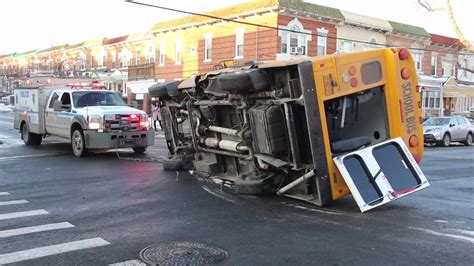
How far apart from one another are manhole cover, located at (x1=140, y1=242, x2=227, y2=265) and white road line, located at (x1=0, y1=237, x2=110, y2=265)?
2.17 feet

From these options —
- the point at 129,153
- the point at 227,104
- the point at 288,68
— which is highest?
the point at 288,68

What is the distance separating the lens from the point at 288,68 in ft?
24.7

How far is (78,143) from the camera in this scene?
1483 centimetres

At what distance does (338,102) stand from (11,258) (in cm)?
502

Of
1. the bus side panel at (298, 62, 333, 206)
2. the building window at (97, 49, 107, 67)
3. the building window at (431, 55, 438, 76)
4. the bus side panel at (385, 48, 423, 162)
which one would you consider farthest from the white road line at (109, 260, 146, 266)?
the building window at (97, 49, 107, 67)

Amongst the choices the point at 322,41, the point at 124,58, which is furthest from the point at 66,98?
the point at 124,58

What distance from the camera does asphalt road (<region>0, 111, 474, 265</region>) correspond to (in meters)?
5.20

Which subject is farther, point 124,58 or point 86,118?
point 124,58

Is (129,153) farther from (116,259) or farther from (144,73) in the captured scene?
(144,73)

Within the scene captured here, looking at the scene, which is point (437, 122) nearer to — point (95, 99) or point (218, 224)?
point (95, 99)

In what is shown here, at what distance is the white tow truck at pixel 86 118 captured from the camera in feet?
46.6

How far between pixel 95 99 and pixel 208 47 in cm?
1897

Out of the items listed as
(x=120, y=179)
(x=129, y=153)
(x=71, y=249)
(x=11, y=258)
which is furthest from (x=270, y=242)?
(x=129, y=153)

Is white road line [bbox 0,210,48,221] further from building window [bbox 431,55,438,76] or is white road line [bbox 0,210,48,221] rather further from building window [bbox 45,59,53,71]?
building window [bbox 45,59,53,71]
